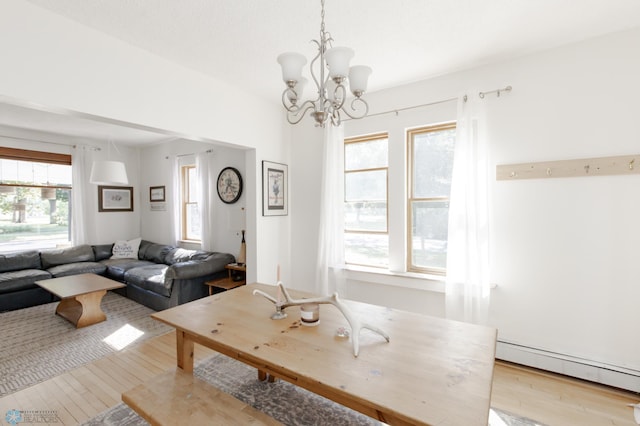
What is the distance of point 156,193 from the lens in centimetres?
585

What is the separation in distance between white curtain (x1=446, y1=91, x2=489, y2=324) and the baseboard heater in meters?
0.35

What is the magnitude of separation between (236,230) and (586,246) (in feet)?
13.5

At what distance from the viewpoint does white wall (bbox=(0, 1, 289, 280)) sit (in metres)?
1.87

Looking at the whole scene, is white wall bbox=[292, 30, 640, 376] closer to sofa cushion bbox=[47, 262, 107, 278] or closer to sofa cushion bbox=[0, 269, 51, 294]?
sofa cushion bbox=[47, 262, 107, 278]

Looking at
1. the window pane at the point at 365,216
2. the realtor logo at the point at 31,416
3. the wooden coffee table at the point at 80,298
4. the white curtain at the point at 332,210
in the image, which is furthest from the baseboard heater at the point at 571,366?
the wooden coffee table at the point at 80,298

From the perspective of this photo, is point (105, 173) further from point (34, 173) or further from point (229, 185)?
point (34, 173)

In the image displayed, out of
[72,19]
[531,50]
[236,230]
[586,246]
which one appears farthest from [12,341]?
[531,50]

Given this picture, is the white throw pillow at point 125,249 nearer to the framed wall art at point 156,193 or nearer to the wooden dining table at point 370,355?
the framed wall art at point 156,193

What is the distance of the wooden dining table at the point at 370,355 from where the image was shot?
3.30ft

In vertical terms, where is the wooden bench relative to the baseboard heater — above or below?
above

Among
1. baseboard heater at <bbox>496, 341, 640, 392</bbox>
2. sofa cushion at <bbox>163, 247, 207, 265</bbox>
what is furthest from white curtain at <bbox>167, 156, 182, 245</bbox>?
baseboard heater at <bbox>496, 341, 640, 392</bbox>

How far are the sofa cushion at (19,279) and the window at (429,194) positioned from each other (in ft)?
16.3

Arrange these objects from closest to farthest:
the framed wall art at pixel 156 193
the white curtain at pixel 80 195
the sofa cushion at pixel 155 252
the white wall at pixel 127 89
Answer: the white wall at pixel 127 89 → the sofa cushion at pixel 155 252 → the white curtain at pixel 80 195 → the framed wall art at pixel 156 193

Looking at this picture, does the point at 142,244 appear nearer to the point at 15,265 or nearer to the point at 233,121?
the point at 15,265
